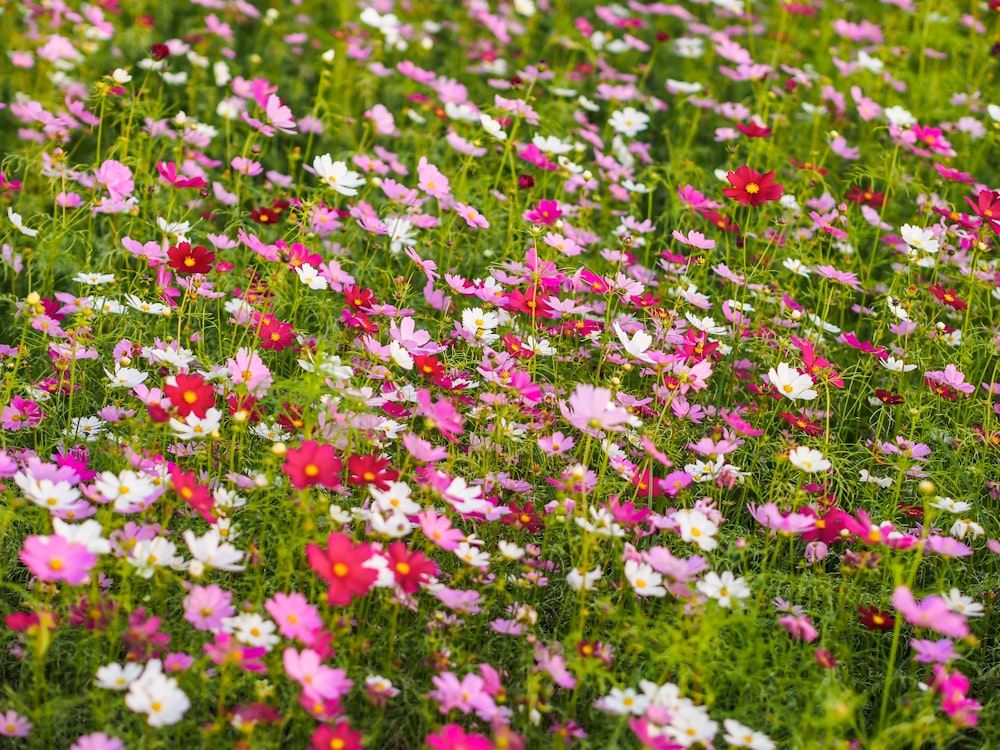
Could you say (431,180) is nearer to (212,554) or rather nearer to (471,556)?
(471,556)

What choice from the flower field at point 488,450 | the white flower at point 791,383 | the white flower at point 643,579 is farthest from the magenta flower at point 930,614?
the white flower at point 791,383

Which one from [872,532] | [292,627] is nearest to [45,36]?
[292,627]

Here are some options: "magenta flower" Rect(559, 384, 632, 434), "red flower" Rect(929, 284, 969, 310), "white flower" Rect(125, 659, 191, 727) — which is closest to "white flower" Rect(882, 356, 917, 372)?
"red flower" Rect(929, 284, 969, 310)

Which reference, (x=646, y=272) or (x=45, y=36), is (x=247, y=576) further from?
(x=45, y=36)

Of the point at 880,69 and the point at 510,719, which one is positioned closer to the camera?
the point at 510,719

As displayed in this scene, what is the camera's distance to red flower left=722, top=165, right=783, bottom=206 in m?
2.04

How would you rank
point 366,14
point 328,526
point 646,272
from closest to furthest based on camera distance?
point 328,526 → point 646,272 → point 366,14

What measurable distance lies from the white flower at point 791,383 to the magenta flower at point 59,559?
1.15 metres

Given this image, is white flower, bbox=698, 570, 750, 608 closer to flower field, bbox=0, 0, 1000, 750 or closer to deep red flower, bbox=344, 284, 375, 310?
flower field, bbox=0, 0, 1000, 750

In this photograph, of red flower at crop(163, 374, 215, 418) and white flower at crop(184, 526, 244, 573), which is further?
red flower at crop(163, 374, 215, 418)

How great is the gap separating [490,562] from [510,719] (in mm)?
338

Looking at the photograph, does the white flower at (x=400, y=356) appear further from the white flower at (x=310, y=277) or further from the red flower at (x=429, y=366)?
the white flower at (x=310, y=277)

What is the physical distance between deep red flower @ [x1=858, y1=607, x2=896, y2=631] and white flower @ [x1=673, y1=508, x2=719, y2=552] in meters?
0.27

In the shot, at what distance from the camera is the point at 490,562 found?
1.66 m
